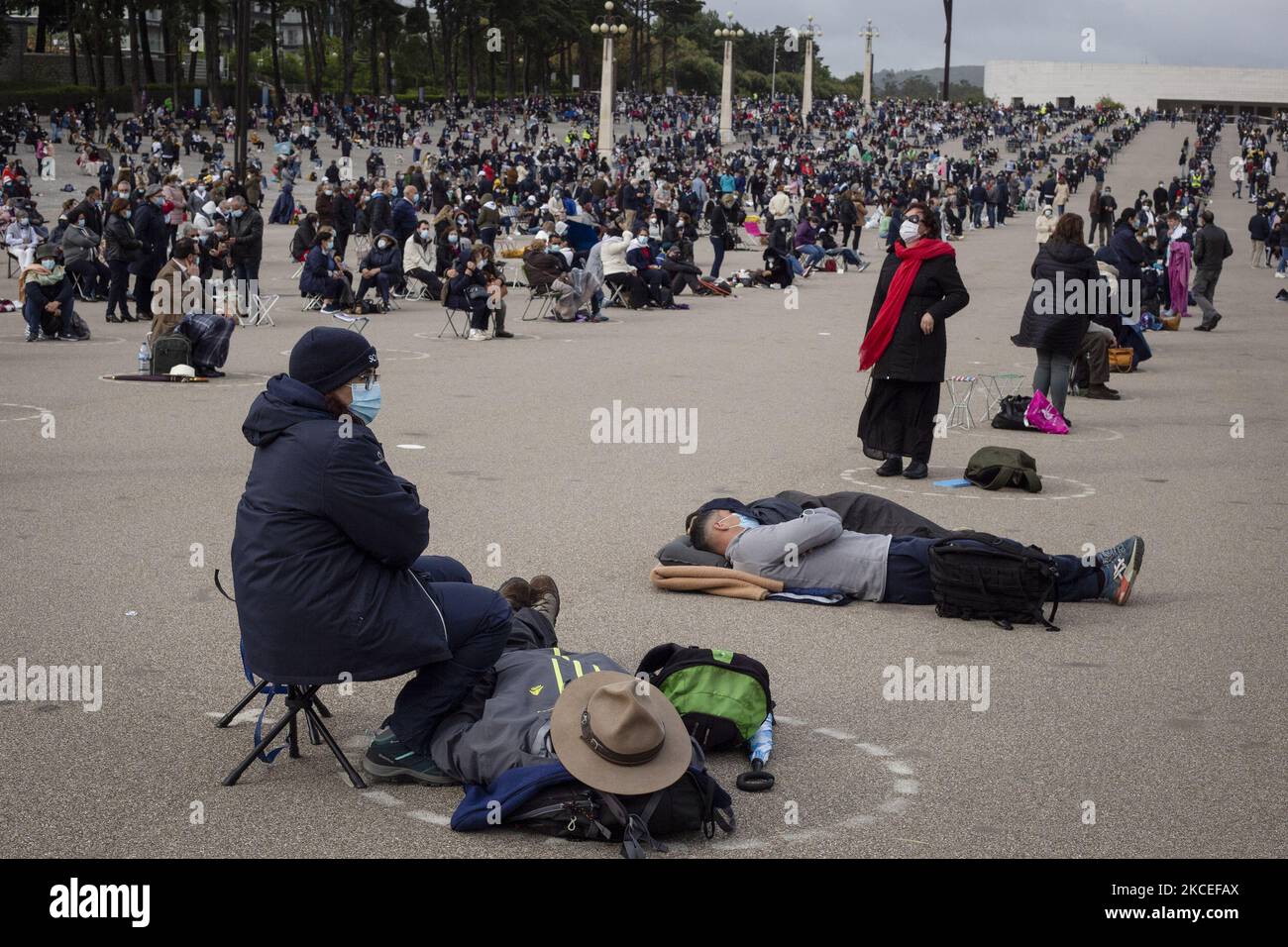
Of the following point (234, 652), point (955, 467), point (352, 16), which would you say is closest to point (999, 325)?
point (955, 467)

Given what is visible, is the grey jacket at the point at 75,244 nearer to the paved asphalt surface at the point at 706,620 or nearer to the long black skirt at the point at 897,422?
the paved asphalt surface at the point at 706,620

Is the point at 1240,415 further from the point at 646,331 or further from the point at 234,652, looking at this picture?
the point at 234,652

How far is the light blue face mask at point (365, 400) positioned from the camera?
5.39 metres

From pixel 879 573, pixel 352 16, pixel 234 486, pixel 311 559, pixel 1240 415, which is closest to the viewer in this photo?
pixel 311 559

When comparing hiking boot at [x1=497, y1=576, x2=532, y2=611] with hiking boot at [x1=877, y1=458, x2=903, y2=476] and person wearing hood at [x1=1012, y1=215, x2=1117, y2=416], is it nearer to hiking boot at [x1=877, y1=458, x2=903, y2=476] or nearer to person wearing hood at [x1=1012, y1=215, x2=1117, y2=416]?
hiking boot at [x1=877, y1=458, x2=903, y2=476]

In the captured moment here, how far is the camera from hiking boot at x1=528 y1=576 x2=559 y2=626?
6.54 metres

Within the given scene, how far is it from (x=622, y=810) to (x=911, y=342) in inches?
245

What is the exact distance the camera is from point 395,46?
108688mm

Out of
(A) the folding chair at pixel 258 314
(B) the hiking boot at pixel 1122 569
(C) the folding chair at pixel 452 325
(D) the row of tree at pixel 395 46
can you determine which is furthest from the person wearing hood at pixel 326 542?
(D) the row of tree at pixel 395 46

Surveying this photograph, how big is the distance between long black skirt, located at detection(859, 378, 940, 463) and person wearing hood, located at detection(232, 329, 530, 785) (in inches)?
234

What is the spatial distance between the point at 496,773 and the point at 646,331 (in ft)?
53.2

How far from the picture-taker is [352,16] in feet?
282

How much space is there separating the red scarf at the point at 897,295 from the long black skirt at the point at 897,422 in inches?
8.8

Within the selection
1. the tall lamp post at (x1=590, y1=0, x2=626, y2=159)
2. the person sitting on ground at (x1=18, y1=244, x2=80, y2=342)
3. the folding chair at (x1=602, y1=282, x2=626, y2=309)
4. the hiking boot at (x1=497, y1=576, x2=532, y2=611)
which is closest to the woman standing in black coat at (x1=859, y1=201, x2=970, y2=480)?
the hiking boot at (x1=497, y1=576, x2=532, y2=611)
